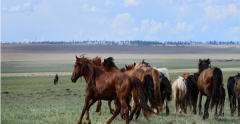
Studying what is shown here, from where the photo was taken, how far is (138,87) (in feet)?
33.5

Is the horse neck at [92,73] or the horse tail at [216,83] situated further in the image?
the horse tail at [216,83]

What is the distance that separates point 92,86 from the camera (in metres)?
10.6

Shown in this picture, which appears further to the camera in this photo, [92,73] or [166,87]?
[166,87]

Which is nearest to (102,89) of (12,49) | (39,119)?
(39,119)

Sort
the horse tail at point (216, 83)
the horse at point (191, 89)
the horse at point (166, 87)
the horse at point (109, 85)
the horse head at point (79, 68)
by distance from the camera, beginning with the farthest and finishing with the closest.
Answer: the horse at point (191, 89), the horse at point (166, 87), the horse tail at point (216, 83), the horse head at point (79, 68), the horse at point (109, 85)

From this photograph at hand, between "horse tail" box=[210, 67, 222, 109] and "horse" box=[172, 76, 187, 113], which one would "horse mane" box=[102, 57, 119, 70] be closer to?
"horse tail" box=[210, 67, 222, 109]

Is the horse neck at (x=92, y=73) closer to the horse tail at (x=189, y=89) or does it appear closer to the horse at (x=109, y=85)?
the horse at (x=109, y=85)

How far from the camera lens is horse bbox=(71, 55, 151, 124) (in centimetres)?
1014

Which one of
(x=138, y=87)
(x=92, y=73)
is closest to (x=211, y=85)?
(x=138, y=87)

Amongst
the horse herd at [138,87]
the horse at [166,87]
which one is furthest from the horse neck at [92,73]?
the horse at [166,87]

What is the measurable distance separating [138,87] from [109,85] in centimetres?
70

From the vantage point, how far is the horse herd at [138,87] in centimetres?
1025

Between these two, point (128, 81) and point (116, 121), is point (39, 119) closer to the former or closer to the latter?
point (116, 121)

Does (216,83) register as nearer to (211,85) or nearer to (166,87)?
(211,85)
